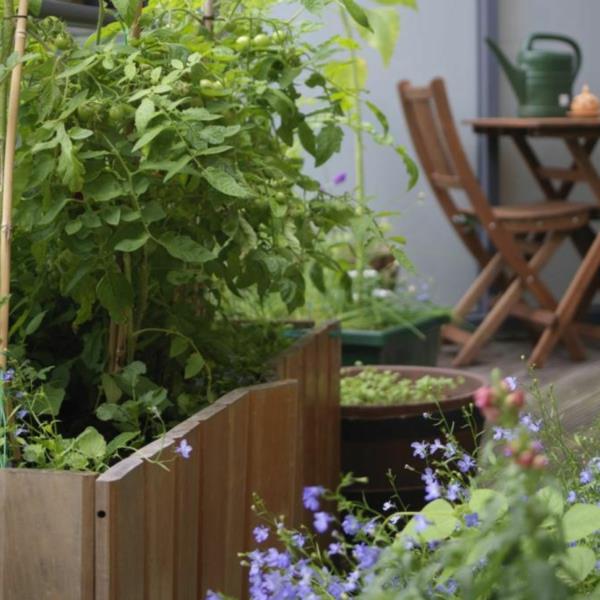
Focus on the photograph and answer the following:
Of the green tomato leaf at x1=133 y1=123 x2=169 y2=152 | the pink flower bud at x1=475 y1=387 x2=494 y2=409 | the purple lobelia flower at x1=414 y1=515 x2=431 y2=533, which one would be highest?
the green tomato leaf at x1=133 y1=123 x2=169 y2=152

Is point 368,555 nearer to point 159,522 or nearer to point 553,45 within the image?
point 159,522

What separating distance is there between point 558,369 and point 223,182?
342cm

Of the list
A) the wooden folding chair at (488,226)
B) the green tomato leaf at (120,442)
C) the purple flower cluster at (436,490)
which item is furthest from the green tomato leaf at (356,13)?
the wooden folding chair at (488,226)

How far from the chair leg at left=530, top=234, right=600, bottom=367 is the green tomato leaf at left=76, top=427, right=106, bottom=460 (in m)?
3.48

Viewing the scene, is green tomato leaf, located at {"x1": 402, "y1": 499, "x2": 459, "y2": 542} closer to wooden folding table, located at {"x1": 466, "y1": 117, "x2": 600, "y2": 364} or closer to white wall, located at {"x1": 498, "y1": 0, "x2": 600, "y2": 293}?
wooden folding table, located at {"x1": 466, "y1": 117, "x2": 600, "y2": 364}

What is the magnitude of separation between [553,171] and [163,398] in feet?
12.4

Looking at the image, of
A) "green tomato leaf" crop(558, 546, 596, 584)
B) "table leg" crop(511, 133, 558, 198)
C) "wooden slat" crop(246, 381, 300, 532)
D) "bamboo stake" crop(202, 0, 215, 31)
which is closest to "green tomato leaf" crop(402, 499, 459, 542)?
"green tomato leaf" crop(558, 546, 596, 584)

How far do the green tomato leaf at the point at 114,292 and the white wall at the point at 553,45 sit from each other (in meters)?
4.09

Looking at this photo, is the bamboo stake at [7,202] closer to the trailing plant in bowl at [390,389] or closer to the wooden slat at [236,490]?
the wooden slat at [236,490]

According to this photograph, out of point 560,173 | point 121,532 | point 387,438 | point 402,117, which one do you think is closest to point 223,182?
point 121,532

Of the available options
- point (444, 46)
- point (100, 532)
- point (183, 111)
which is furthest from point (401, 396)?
point (444, 46)

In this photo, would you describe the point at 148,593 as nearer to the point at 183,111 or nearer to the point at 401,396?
the point at 183,111

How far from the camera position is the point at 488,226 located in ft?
15.8

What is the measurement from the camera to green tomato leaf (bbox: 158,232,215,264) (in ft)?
5.76
